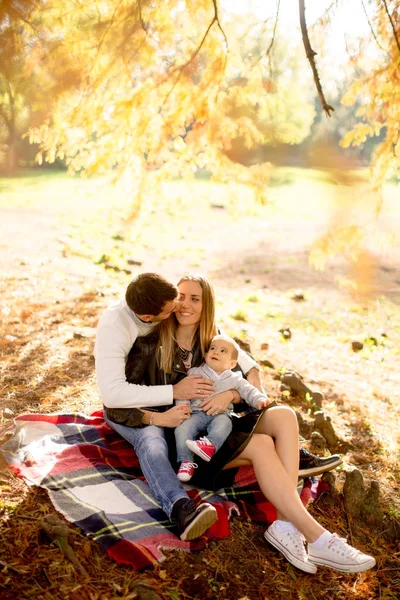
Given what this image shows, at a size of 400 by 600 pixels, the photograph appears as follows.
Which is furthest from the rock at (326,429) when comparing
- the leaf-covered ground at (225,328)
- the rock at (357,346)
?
the rock at (357,346)

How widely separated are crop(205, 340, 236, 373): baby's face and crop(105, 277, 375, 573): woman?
10cm

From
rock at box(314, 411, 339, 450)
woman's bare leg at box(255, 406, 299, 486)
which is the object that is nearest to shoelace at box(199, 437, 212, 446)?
woman's bare leg at box(255, 406, 299, 486)

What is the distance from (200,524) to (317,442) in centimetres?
153

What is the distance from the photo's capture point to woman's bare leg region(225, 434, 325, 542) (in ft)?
8.14

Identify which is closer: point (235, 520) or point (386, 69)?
point (235, 520)

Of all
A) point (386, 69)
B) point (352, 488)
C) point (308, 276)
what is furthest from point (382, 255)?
point (352, 488)

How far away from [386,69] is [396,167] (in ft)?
3.16

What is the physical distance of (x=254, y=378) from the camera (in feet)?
10.5

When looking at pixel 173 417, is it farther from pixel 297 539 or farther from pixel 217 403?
pixel 297 539

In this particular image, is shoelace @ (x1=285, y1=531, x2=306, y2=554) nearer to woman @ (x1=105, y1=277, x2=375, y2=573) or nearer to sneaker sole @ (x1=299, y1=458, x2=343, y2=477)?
woman @ (x1=105, y1=277, x2=375, y2=573)

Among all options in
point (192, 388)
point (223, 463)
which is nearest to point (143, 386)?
point (192, 388)

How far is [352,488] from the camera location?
3.01 m

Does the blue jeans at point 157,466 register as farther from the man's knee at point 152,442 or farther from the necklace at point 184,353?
the necklace at point 184,353

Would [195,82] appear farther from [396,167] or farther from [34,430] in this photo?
[34,430]
